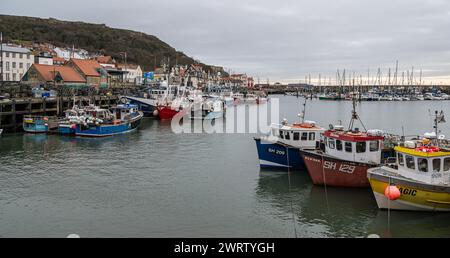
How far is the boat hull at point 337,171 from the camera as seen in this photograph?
19547 millimetres

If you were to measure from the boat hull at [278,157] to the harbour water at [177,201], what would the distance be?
0.65m

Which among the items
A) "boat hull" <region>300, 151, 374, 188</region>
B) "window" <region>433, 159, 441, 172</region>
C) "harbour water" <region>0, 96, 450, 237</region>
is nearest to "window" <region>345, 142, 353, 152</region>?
"boat hull" <region>300, 151, 374, 188</region>

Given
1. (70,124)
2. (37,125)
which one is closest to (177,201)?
(70,124)

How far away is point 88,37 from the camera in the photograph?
152m

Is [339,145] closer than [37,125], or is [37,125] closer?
[339,145]

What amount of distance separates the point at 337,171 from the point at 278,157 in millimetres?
4888

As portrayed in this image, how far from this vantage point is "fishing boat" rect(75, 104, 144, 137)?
127 feet

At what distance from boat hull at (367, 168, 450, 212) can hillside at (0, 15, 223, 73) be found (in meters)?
126

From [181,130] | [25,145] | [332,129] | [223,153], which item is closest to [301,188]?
[332,129]

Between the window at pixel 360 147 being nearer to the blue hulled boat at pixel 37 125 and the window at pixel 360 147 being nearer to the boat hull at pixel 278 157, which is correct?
the boat hull at pixel 278 157

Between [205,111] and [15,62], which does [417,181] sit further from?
[15,62]

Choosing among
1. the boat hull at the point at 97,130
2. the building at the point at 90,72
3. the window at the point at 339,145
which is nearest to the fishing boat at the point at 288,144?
the window at the point at 339,145

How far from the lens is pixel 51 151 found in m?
31.4
